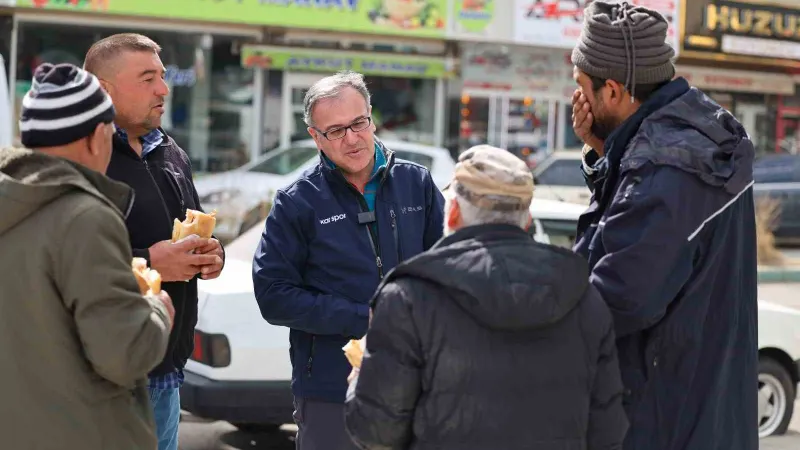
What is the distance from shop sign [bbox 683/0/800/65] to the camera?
66.6ft

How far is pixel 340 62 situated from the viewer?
1872cm

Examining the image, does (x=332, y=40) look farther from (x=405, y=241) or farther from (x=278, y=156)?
(x=405, y=241)

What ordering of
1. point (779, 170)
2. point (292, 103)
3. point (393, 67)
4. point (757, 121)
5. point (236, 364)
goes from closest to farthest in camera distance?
point (236, 364), point (779, 170), point (292, 103), point (393, 67), point (757, 121)

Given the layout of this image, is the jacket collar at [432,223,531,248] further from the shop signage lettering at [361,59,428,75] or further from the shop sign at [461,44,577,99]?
the shop sign at [461,44,577,99]

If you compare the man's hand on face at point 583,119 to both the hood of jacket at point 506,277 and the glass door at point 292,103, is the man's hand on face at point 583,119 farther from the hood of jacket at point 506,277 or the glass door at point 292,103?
the glass door at point 292,103

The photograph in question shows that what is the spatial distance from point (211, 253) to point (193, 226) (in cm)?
14

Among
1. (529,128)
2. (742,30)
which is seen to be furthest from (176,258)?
(742,30)

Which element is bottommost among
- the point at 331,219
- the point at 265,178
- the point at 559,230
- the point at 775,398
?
the point at 775,398

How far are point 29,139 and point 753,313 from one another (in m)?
2.06

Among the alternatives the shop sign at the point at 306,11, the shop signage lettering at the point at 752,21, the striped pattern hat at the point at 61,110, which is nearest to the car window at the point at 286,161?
the shop sign at the point at 306,11

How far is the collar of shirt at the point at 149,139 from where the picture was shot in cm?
372

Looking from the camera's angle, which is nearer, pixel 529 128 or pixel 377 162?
pixel 377 162

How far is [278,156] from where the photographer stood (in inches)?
607

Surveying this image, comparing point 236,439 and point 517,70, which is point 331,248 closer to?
point 236,439
